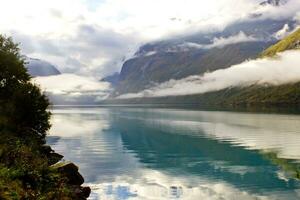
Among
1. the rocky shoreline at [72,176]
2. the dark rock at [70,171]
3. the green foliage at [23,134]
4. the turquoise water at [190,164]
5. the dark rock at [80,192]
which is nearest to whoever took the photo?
the green foliage at [23,134]

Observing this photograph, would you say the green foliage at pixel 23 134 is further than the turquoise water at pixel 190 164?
No

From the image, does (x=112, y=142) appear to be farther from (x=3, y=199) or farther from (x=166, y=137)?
(x=3, y=199)

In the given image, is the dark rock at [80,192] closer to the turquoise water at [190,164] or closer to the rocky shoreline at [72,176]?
the rocky shoreline at [72,176]

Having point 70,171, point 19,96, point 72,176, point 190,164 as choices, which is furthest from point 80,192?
point 190,164

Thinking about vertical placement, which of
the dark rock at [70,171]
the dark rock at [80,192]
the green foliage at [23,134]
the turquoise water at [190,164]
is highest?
the green foliage at [23,134]

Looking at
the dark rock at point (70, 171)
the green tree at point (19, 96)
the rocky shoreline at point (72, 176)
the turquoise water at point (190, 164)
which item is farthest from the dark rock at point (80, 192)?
the green tree at point (19, 96)

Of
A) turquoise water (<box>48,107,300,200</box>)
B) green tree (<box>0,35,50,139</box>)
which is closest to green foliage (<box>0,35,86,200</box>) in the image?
green tree (<box>0,35,50,139</box>)

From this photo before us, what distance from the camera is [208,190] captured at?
215 ft

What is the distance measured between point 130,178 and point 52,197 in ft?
142

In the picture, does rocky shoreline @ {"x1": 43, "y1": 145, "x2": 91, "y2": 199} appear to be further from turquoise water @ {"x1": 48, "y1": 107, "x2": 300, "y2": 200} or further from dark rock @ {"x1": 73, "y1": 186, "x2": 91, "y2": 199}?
turquoise water @ {"x1": 48, "y1": 107, "x2": 300, "y2": 200}

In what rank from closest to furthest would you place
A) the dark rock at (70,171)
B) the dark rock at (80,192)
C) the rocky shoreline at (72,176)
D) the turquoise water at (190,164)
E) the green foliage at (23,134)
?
the green foliage at (23,134), the dark rock at (80,192), the rocky shoreline at (72,176), the dark rock at (70,171), the turquoise water at (190,164)

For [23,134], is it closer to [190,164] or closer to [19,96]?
[19,96]

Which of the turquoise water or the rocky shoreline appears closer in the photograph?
the rocky shoreline

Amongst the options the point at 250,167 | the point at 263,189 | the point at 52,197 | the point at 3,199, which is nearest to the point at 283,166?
the point at 250,167
